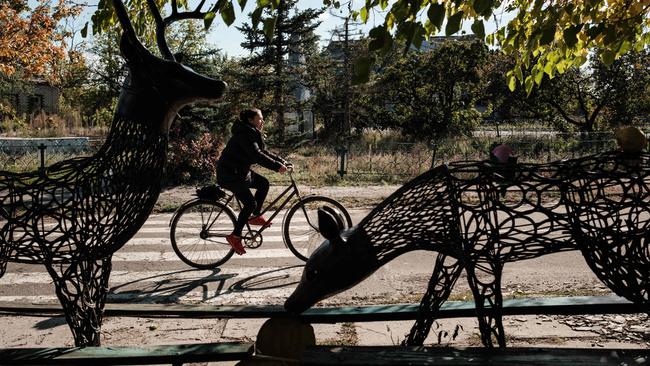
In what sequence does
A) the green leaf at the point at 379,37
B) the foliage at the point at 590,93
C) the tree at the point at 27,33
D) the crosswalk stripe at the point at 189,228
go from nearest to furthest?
the green leaf at the point at 379,37 < the crosswalk stripe at the point at 189,228 < the tree at the point at 27,33 < the foliage at the point at 590,93

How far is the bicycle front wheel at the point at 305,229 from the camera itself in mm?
7129

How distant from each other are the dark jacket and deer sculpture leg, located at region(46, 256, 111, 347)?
331 cm

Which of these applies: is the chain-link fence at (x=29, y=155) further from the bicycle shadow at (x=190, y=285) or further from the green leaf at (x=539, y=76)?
the green leaf at (x=539, y=76)

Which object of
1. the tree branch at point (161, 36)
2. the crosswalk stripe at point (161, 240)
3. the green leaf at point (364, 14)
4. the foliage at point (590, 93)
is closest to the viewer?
the tree branch at point (161, 36)

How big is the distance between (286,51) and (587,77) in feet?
37.0

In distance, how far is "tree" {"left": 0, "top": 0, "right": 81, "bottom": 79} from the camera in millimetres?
14680

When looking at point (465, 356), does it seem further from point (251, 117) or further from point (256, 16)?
point (251, 117)

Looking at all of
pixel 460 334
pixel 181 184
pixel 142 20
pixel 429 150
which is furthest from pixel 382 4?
pixel 429 150

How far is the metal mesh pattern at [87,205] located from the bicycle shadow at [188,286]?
255 centimetres

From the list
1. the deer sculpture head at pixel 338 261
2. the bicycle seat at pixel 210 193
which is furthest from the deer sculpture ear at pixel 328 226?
the bicycle seat at pixel 210 193

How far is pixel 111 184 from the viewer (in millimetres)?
3402

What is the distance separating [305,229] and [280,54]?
12.9 meters

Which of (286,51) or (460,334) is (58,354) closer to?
(460,334)

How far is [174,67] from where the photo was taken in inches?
132
